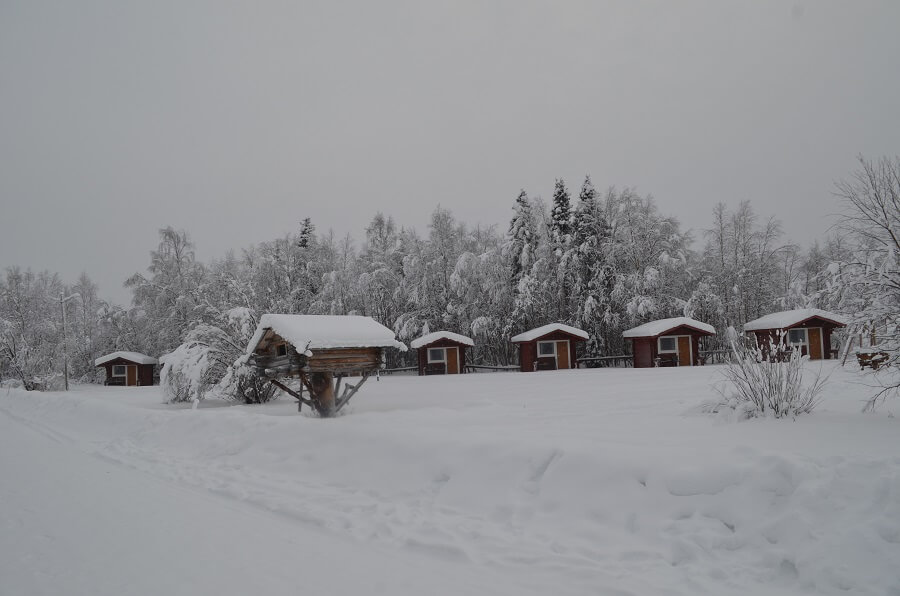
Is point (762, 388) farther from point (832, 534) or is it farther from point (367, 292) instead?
point (367, 292)

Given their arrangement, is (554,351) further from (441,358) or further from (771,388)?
(771,388)

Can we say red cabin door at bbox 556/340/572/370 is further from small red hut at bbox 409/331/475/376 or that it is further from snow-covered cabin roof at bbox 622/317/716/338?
small red hut at bbox 409/331/475/376

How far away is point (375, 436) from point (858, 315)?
7.57 m

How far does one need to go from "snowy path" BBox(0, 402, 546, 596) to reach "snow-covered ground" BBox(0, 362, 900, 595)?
25 millimetres

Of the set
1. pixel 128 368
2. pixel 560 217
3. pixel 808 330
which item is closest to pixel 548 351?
pixel 560 217

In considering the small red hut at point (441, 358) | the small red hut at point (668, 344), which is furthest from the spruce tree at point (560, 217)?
the small red hut at point (441, 358)

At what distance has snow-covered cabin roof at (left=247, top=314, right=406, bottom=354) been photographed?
1384 cm

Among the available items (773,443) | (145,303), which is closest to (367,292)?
(145,303)

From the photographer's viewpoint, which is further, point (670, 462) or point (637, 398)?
point (637, 398)

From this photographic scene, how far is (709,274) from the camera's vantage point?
4031 cm

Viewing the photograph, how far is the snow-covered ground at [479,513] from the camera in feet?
13.5

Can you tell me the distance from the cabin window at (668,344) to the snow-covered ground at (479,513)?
25.6 meters

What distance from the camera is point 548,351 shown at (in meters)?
35.9

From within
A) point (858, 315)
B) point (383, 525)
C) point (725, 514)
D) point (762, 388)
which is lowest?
point (383, 525)
